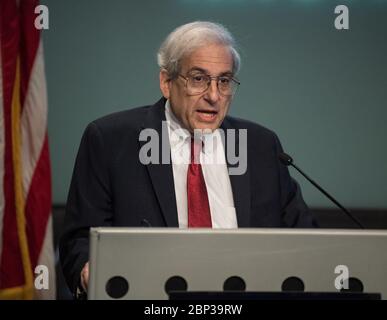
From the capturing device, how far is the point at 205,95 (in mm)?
1979

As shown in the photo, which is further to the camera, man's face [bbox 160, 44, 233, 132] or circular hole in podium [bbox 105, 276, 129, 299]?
man's face [bbox 160, 44, 233, 132]

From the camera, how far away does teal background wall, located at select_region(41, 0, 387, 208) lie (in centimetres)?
240

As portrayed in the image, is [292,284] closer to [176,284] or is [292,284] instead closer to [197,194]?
[176,284]

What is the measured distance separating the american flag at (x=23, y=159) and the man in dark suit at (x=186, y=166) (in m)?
0.69

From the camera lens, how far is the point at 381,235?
127 cm

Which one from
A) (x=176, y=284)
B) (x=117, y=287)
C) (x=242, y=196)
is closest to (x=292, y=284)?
(x=176, y=284)

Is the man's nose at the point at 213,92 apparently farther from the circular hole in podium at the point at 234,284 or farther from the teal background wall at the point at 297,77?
the circular hole in podium at the point at 234,284

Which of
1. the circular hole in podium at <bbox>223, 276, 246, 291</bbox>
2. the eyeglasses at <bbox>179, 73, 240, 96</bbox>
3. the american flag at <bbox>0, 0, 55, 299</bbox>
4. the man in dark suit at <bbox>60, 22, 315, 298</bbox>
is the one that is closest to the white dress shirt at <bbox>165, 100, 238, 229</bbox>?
the man in dark suit at <bbox>60, 22, 315, 298</bbox>

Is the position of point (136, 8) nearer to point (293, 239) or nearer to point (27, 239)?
point (27, 239)

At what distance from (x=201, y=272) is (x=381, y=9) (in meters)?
1.47

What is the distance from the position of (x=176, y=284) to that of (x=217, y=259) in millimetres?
85

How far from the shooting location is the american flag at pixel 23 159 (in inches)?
102

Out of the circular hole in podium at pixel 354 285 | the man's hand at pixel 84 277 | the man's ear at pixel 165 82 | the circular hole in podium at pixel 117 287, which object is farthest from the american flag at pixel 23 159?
the circular hole in podium at pixel 354 285

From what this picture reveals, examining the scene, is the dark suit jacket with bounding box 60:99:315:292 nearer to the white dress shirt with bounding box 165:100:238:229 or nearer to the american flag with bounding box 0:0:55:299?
the white dress shirt with bounding box 165:100:238:229
